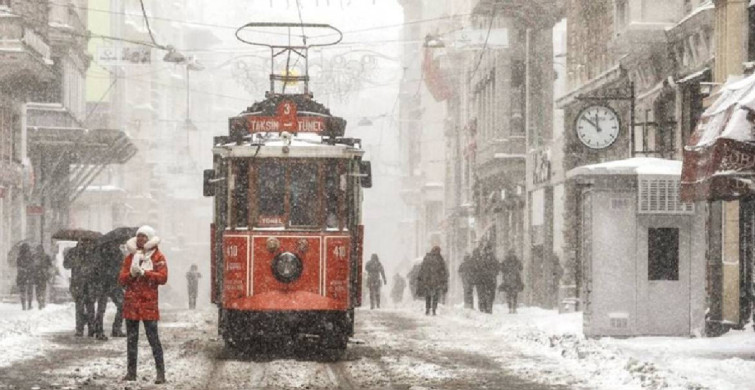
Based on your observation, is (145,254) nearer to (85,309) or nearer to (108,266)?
(108,266)

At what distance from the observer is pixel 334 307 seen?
20797 mm

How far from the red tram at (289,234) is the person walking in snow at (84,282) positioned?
4475 millimetres

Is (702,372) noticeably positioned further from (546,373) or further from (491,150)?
(491,150)

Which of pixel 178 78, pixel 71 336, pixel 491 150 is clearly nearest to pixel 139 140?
pixel 178 78

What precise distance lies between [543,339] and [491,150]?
25.2 metres

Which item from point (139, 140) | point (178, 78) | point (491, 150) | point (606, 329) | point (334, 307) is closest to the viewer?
point (334, 307)

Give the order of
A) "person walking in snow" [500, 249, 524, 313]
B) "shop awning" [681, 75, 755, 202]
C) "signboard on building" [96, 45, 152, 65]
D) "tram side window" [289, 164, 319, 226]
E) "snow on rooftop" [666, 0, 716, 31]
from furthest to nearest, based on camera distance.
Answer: "signboard on building" [96, 45, 152, 65]
"person walking in snow" [500, 249, 524, 313]
"snow on rooftop" [666, 0, 716, 31]
"tram side window" [289, 164, 319, 226]
"shop awning" [681, 75, 755, 202]

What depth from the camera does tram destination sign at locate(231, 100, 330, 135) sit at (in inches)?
855

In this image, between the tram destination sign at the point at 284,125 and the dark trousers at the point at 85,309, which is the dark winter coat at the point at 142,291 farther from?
the dark trousers at the point at 85,309

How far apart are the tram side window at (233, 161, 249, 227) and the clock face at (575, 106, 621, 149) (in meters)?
13.8

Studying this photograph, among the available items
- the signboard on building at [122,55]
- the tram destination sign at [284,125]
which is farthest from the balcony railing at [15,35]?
the tram destination sign at [284,125]

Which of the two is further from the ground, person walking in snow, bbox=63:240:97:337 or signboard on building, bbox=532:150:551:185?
signboard on building, bbox=532:150:551:185

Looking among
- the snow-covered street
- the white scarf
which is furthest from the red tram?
the white scarf

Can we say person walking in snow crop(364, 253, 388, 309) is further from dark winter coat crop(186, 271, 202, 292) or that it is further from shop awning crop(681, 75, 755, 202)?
shop awning crop(681, 75, 755, 202)
